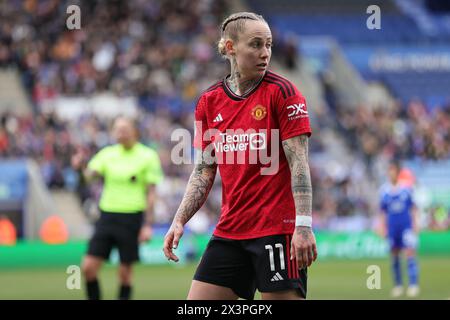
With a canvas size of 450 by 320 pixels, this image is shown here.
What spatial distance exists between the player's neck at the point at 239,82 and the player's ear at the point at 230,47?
0.23 feet

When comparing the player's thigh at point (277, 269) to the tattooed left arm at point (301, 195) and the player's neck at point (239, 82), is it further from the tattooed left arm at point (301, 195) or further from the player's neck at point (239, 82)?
the player's neck at point (239, 82)

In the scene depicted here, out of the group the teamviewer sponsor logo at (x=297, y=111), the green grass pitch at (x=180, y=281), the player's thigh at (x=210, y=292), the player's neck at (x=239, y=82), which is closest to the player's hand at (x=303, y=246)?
the player's thigh at (x=210, y=292)

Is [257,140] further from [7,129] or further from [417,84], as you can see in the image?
[417,84]

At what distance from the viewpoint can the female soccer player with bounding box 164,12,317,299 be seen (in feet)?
21.6

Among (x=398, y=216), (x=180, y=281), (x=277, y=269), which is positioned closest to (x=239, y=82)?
(x=277, y=269)

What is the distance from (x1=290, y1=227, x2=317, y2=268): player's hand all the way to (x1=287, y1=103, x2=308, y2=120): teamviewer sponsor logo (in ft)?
2.29

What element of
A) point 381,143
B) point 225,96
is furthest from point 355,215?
point 225,96

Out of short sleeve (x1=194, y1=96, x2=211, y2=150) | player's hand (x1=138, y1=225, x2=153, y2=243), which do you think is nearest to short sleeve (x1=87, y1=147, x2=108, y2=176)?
player's hand (x1=138, y1=225, x2=153, y2=243)

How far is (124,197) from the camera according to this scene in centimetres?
1325

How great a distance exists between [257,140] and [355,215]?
2329 centimetres

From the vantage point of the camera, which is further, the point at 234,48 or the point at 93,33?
the point at 93,33

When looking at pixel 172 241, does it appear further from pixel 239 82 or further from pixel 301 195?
pixel 239 82

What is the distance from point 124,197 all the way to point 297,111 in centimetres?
693

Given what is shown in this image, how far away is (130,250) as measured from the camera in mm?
13055
